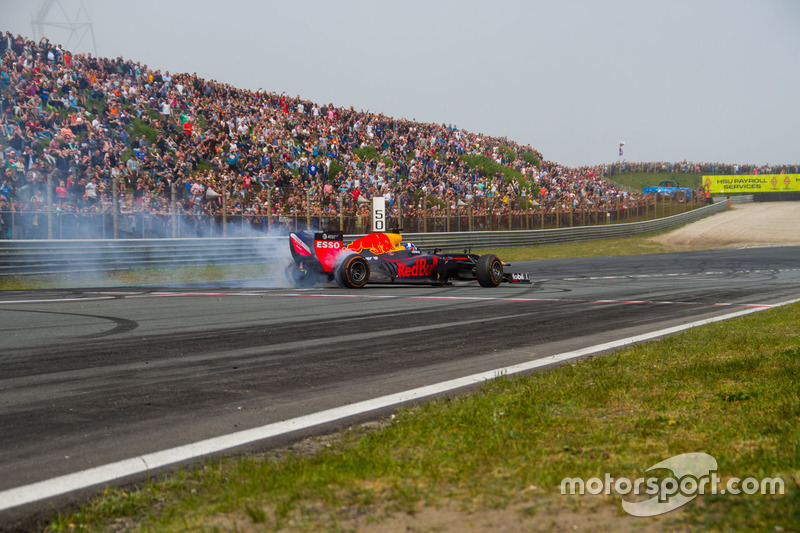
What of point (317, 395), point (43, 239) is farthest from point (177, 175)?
point (317, 395)

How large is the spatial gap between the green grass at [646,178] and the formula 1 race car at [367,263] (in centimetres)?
6066

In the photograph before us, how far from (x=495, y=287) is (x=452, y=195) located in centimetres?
1705

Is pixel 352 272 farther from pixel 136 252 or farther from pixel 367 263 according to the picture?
pixel 136 252

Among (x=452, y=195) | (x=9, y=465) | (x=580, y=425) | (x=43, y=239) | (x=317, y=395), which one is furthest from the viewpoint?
(x=452, y=195)

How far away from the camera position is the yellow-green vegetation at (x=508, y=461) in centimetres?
290

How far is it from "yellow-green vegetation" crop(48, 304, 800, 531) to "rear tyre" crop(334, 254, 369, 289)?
9.53 m

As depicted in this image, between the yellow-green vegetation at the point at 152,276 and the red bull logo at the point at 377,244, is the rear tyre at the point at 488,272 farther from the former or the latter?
the yellow-green vegetation at the point at 152,276

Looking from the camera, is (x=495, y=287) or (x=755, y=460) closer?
(x=755, y=460)

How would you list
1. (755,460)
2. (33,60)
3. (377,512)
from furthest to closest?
(33,60), (755,460), (377,512)

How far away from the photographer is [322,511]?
294 centimetres

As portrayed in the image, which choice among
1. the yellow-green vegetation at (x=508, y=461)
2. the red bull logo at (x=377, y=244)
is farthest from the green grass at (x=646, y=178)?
the yellow-green vegetation at (x=508, y=461)

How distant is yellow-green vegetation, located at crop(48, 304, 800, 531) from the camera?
2896mm

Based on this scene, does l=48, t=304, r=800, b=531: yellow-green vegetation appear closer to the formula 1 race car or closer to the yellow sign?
the formula 1 race car

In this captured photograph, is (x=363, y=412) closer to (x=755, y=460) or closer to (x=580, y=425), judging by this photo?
Answer: (x=580, y=425)
